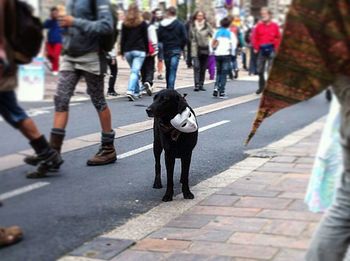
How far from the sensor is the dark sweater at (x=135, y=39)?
4.02 metres

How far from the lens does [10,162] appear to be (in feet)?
9.12

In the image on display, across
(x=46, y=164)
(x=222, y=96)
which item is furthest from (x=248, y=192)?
(x=46, y=164)

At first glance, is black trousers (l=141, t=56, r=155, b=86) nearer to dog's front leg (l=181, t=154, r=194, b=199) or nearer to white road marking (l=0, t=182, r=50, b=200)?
dog's front leg (l=181, t=154, r=194, b=199)

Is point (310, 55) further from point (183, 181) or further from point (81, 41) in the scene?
point (183, 181)

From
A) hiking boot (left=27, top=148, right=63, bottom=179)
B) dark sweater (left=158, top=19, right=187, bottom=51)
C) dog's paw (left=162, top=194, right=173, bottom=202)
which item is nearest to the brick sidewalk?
dog's paw (left=162, top=194, right=173, bottom=202)

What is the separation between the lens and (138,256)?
10.8 ft

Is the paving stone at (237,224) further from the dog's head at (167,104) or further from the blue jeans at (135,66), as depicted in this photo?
the blue jeans at (135,66)

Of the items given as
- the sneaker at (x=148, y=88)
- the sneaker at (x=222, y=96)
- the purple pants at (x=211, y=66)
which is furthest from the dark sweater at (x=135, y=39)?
the sneaker at (x=222, y=96)

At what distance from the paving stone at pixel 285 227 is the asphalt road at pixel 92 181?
0.76 metres

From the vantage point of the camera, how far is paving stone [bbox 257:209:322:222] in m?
3.95

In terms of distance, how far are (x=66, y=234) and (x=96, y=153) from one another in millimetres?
1504

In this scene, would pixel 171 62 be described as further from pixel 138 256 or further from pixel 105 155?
pixel 105 155

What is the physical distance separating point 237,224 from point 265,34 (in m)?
8.77

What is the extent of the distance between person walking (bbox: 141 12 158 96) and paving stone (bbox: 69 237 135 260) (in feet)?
3.32
